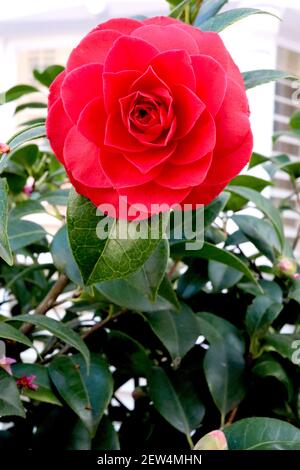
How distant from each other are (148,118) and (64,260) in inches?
8.7

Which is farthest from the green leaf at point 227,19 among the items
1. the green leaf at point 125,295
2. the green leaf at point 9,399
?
the green leaf at point 9,399

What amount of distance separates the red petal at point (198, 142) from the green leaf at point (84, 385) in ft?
0.96

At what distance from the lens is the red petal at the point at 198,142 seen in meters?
0.39

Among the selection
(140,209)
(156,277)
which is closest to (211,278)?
(156,277)

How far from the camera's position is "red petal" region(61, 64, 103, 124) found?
1.29 feet

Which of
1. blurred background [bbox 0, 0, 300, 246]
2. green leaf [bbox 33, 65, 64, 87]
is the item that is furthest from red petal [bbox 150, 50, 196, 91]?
blurred background [bbox 0, 0, 300, 246]

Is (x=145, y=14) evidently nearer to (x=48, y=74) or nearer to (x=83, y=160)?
(x=48, y=74)

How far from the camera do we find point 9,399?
1.69 ft

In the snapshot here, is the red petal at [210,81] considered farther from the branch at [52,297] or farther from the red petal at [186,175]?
the branch at [52,297]

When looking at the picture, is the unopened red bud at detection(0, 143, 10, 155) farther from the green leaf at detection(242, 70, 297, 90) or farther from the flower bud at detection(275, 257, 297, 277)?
the flower bud at detection(275, 257, 297, 277)

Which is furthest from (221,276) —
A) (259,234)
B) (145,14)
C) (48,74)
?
(145,14)
